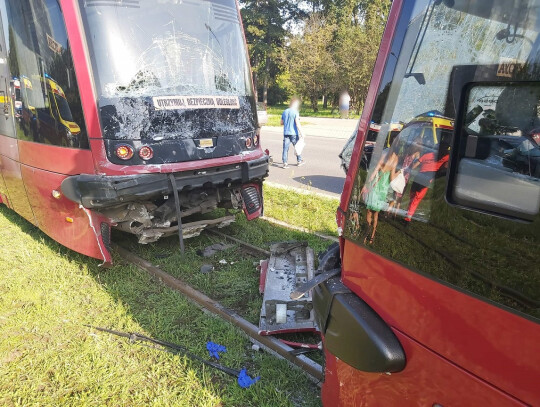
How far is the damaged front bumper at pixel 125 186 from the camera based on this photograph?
12.2ft

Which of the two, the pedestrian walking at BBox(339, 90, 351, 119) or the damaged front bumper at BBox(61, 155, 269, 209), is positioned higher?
the damaged front bumper at BBox(61, 155, 269, 209)

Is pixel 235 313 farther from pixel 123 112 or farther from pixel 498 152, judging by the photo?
pixel 498 152

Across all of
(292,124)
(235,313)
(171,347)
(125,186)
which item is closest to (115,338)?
(171,347)

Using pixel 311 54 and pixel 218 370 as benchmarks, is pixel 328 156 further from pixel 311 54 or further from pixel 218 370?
pixel 311 54

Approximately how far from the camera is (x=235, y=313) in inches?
142

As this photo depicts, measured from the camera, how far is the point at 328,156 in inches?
512

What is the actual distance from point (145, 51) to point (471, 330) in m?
3.82

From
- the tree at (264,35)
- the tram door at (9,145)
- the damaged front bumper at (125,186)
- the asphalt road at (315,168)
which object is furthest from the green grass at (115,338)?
the tree at (264,35)

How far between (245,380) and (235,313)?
0.87 metres

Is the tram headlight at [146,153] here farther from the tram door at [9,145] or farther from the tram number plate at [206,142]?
the tram door at [9,145]

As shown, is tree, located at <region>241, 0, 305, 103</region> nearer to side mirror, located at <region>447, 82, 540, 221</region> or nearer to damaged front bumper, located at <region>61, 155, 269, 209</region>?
damaged front bumper, located at <region>61, 155, 269, 209</region>

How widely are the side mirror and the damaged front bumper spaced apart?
3.09 m

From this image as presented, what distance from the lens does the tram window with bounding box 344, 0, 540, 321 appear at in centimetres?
115

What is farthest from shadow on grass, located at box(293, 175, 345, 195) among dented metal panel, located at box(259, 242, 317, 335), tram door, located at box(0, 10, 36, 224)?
tram door, located at box(0, 10, 36, 224)
